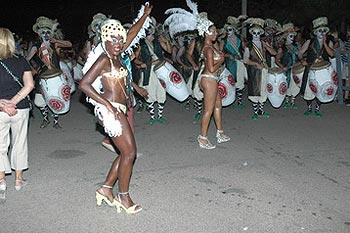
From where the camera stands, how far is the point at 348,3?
1827 cm

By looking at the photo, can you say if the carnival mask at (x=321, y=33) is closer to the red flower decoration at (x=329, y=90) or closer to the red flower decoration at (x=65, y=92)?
the red flower decoration at (x=329, y=90)

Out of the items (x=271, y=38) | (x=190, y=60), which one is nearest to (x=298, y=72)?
(x=271, y=38)

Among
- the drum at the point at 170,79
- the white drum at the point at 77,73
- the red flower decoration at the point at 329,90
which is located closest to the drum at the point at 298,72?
the red flower decoration at the point at 329,90

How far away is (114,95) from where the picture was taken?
452 cm

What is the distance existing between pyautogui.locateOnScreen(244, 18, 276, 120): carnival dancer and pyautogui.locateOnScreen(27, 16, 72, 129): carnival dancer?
335cm

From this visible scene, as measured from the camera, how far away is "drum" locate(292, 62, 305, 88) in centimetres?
974

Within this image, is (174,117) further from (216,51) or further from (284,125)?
(216,51)

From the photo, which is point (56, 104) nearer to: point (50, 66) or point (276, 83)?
point (50, 66)

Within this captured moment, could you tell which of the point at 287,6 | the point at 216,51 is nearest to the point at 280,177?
the point at 216,51

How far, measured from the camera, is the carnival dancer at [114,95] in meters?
4.38

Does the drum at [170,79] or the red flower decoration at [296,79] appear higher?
the drum at [170,79]

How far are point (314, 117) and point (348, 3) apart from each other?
413 inches

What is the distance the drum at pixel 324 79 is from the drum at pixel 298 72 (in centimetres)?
67

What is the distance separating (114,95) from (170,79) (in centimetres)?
437
